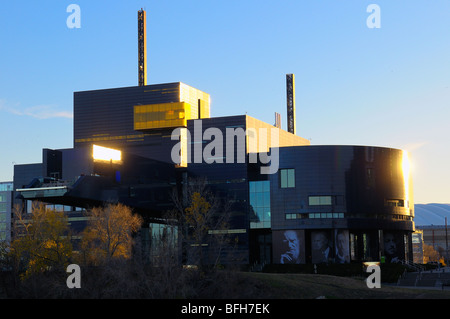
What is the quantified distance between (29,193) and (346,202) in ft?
204

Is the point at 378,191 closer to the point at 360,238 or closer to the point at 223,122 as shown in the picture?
the point at 360,238

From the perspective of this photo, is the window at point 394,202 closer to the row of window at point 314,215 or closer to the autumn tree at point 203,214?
the row of window at point 314,215

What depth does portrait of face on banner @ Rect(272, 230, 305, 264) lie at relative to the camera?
133 meters

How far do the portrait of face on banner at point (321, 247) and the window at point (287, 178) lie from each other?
35.3ft

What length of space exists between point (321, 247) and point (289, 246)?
6.36 meters

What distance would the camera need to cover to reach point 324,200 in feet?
440

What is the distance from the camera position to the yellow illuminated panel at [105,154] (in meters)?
112

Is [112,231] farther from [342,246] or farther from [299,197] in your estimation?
[342,246]

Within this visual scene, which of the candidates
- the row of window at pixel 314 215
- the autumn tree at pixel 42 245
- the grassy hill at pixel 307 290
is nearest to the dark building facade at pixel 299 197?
the row of window at pixel 314 215

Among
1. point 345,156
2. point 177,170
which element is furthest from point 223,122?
point 345,156

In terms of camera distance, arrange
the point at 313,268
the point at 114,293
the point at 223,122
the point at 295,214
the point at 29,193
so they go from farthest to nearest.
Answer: the point at 223,122, the point at 295,214, the point at 313,268, the point at 29,193, the point at 114,293

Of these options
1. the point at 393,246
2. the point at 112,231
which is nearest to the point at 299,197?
the point at 393,246
